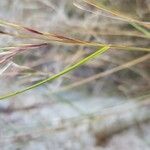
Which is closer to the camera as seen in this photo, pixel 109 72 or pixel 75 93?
pixel 109 72

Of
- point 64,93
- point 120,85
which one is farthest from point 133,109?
point 64,93

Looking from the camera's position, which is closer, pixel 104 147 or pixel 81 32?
pixel 81 32

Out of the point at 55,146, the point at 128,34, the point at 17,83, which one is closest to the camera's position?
the point at 128,34

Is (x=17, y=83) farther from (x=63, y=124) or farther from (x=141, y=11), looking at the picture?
(x=141, y=11)

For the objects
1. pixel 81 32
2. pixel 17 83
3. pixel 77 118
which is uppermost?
pixel 81 32

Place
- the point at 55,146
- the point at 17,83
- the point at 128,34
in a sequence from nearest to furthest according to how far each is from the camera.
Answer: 1. the point at 128,34
2. the point at 17,83
3. the point at 55,146

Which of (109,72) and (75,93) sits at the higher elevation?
(109,72)

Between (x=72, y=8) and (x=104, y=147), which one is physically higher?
(x=72, y=8)
